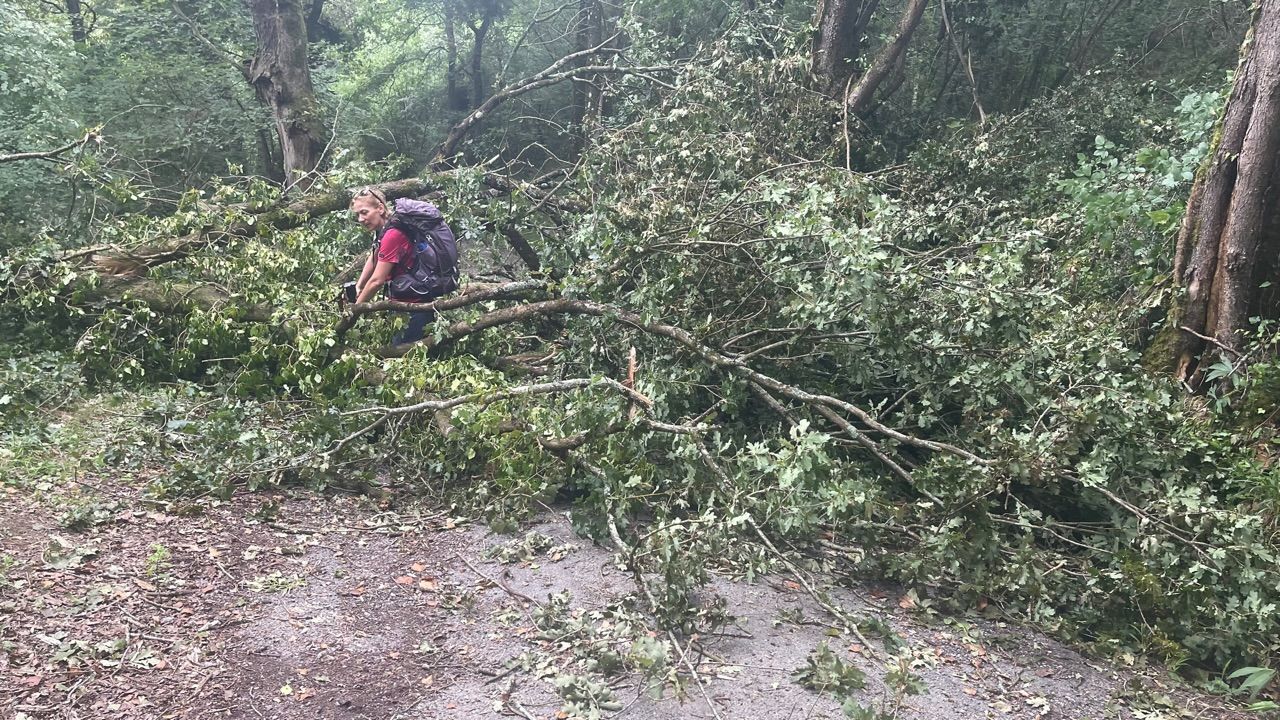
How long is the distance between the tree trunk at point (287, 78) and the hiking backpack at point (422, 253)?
12.9ft

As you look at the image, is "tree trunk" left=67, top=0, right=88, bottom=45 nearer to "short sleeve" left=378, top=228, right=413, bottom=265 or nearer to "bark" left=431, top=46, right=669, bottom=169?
"bark" left=431, top=46, right=669, bottom=169

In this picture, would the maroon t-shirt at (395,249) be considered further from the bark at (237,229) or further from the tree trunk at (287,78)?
the tree trunk at (287,78)

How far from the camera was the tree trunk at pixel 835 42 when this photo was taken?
805 centimetres

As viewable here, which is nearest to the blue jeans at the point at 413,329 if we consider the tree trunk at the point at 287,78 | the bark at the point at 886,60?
the tree trunk at the point at 287,78

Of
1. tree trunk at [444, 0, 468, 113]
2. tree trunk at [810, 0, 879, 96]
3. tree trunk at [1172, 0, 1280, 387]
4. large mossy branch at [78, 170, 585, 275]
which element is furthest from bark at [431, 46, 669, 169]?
tree trunk at [1172, 0, 1280, 387]

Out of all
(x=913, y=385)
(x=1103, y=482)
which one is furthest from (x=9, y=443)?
(x=1103, y=482)

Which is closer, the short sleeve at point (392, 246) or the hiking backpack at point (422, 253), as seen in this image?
the short sleeve at point (392, 246)

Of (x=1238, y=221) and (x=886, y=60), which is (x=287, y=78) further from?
(x=1238, y=221)

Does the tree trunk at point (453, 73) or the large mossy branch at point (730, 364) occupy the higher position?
the tree trunk at point (453, 73)

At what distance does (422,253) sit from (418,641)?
2877 mm

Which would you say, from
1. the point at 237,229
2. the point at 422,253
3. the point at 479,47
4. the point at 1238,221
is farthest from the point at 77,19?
the point at 1238,221

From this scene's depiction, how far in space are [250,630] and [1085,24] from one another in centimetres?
1097

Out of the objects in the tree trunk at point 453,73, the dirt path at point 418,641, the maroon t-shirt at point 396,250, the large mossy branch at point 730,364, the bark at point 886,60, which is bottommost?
the dirt path at point 418,641

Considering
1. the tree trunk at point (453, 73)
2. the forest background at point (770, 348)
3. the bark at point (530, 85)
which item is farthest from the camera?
the tree trunk at point (453, 73)
